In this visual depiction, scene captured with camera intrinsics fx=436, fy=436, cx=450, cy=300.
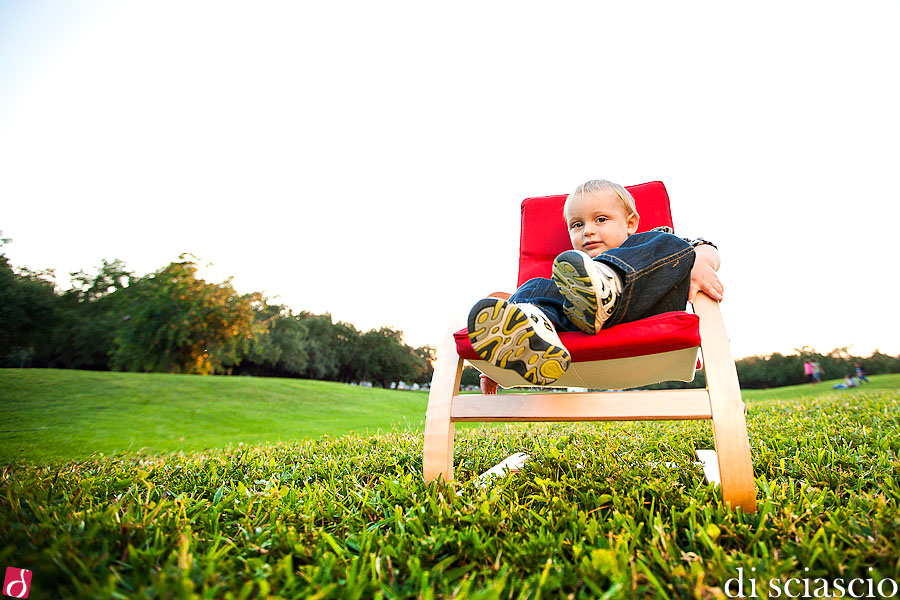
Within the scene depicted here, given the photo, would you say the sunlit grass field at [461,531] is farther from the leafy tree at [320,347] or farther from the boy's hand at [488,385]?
the leafy tree at [320,347]

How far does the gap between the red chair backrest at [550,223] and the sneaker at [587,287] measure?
971 mm

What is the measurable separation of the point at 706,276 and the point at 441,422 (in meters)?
1.11

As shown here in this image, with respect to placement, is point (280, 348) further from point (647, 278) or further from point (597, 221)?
point (647, 278)

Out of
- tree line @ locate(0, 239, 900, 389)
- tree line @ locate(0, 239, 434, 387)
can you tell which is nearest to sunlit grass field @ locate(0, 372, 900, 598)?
tree line @ locate(0, 239, 900, 389)

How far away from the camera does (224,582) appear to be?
0.91 meters

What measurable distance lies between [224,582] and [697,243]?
1.81 meters

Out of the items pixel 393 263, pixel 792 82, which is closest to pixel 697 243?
pixel 792 82

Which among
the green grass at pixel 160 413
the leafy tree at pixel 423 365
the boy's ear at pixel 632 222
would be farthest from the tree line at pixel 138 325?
the boy's ear at pixel 632 222

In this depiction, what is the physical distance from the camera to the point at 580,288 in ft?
4.50

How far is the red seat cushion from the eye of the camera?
4.64ft

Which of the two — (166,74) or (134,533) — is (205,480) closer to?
(134,533)

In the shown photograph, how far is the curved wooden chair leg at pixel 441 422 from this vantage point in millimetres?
1637

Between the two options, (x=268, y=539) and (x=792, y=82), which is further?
(x=792, y=82)

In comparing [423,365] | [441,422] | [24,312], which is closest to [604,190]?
[441,422]
